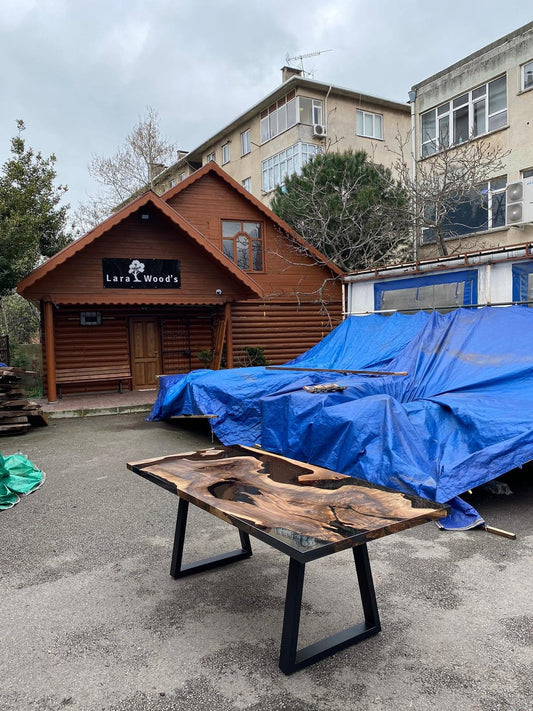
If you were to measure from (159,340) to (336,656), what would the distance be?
13653 mm

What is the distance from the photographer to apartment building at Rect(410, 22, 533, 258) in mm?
16719

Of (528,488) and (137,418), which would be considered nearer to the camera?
(528,488)

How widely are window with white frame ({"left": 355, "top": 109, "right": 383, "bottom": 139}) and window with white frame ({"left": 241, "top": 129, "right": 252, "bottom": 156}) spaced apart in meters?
5.54

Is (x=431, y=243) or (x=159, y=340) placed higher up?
(x=431, y=243)

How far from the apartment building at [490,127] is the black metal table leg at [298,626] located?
1535cm

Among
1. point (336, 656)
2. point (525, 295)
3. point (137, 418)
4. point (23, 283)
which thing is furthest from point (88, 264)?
point (336, 656)

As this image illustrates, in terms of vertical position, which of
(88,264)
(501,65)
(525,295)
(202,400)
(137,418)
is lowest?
(137,418)

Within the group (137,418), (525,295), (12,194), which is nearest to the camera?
(525,295)

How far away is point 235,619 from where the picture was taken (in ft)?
11.0

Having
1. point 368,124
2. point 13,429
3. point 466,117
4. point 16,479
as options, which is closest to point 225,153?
point 368,124

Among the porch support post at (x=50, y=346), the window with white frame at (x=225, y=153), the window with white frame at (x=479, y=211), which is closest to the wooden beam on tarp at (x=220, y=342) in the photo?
the porch support post at (x=50, y=346)

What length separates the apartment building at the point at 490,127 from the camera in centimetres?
1672

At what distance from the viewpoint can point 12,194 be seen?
14.3 meters

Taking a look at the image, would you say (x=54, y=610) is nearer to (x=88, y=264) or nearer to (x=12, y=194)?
(x=88, y=264)
